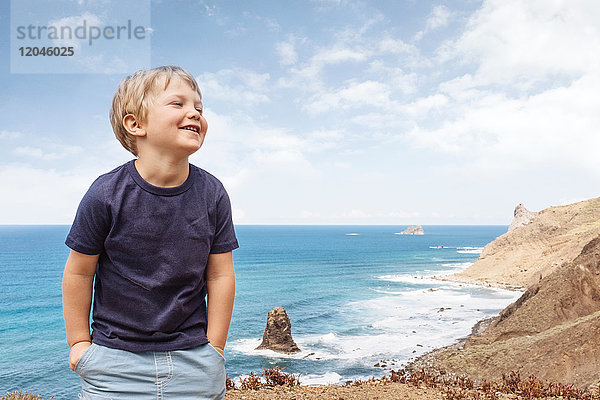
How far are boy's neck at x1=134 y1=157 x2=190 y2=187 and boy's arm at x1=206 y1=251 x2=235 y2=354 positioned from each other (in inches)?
17.1

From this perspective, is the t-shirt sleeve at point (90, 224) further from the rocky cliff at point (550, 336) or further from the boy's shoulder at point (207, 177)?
the rocky cliff at point (550, 336)

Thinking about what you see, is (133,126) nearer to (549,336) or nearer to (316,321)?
(549,336)

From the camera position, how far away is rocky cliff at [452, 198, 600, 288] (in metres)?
49.5

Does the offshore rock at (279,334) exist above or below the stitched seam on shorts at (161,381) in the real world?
below

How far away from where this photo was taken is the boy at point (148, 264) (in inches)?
82.5

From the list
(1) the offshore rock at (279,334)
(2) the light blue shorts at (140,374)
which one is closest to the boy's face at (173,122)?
(2) the light blue shorts at (140,374)

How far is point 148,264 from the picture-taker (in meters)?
2.14

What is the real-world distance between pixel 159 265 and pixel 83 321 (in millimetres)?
467

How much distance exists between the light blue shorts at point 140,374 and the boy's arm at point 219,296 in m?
0.14

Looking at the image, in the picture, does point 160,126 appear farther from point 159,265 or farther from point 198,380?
point 198,380

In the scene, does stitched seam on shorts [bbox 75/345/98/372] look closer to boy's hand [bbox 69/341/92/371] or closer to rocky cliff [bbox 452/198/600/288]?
boy's hand [bbox 69/341/92/371]

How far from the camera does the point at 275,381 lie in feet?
29.4

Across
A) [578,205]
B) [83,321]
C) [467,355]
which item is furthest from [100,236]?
[578,205]

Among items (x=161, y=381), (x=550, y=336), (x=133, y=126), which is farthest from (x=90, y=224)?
(x=550, y=336)
